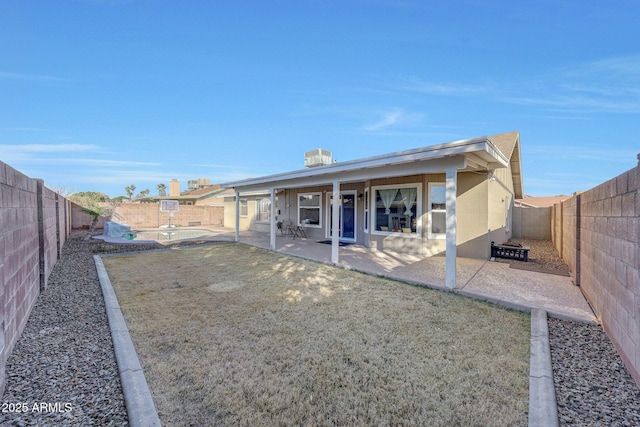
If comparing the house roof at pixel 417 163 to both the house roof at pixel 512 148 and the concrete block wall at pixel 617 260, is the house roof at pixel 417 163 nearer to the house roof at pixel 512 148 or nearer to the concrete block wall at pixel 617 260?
the house roof at pixel 512 148

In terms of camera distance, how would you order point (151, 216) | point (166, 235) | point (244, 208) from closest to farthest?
point (166, 235) < point (244, 208) < point (151, 216)

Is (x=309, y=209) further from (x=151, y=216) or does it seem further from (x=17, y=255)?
(x=151, y=216)

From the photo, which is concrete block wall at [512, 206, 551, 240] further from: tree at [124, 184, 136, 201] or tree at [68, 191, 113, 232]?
tree at [124, 184, 136, 201]

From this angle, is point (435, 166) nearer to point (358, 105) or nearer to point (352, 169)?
point (352, 169)

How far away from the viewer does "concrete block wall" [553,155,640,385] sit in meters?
2.68

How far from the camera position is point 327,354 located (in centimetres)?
315

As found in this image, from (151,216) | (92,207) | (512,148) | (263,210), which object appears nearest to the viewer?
(512,148)

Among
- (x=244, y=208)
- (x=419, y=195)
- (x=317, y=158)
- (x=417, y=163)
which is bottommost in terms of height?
(x=244, y=208)

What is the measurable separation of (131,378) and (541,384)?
12.1ft

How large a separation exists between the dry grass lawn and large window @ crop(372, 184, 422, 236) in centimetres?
428

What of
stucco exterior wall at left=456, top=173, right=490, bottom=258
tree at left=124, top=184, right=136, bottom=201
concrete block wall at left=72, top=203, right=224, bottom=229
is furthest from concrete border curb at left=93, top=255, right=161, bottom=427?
tree at left=124, top=184, right=136, bottom=201

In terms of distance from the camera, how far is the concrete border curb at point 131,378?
2.14 metres

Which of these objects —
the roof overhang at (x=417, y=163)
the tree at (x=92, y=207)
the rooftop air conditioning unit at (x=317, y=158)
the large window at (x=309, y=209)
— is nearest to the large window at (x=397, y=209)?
the roof overhang at (x=417, y=163)

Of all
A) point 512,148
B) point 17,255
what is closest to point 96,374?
point 17,255
